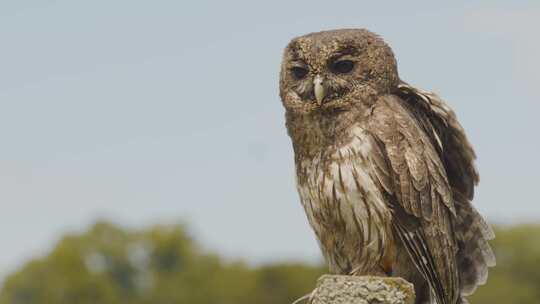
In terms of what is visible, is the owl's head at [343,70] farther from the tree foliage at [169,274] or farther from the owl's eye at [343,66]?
the tree foliage at [169,274]

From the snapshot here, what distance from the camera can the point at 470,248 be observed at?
8.94 m

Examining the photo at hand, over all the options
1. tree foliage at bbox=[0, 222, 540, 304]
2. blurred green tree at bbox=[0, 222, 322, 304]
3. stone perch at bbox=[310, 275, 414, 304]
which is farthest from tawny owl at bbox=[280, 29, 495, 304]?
blurred green tree at bbox=[0, 222, 322, 304]

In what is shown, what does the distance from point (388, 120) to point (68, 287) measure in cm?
5288

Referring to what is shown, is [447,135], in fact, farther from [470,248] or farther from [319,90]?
[319,90]

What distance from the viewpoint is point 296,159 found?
9.16 metres

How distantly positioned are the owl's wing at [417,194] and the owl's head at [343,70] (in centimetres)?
31

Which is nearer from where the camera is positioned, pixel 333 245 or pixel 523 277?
pixel 333 245

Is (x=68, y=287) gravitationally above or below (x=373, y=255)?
below

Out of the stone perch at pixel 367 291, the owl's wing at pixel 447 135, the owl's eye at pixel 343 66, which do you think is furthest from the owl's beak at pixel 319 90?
the stone perch at pixel 367 291

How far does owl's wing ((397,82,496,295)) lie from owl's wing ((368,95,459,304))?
293 mm

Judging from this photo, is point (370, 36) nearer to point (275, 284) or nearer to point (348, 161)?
point (348, 161)

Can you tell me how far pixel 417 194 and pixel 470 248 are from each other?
756mm

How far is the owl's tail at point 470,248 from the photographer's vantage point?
8.79 metres

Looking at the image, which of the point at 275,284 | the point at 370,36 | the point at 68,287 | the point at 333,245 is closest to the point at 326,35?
the point at 370,36
